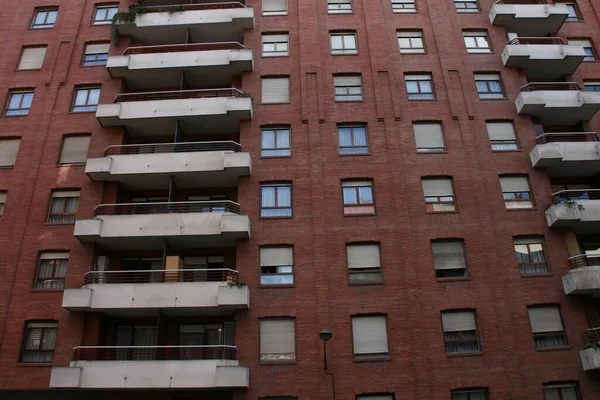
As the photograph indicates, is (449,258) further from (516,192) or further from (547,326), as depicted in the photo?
(516,192)

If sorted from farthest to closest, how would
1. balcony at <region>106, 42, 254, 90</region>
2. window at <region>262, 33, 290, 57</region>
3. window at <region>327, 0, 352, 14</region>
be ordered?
1. window at <region>327, 0, 352, 14</region>
2. window at <region>262, 33, 290, 57</region>
3. balcony at <region>106, 42, 254, 90</region>

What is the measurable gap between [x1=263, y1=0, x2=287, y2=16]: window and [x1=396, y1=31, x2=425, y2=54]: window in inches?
282

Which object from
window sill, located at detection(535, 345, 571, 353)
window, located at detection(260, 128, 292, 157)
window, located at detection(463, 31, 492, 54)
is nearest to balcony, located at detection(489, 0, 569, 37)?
window, located at detection(463, 31, 492, 54)

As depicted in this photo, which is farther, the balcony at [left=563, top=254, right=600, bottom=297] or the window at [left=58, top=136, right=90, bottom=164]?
the window at [left=58, top=136, right=90, bottom=164]

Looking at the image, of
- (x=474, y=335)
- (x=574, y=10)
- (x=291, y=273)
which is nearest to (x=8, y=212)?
(x=291, y=273)

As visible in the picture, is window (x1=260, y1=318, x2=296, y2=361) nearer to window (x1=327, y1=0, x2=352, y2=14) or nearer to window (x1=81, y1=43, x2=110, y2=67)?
window (x1=81, y1=43, x2=110, y2=67)

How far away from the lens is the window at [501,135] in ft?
82.7

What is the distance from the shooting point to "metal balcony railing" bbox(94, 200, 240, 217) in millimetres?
23578

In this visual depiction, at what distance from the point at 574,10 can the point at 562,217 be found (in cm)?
1611

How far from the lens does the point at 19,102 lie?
89.2ft

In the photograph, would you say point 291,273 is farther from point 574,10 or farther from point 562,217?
point 574,10

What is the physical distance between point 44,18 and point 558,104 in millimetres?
30766

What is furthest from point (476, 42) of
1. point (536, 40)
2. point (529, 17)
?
point (536, 40)

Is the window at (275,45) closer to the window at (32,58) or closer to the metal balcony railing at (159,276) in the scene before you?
the metal balcony railing at (159,276)
